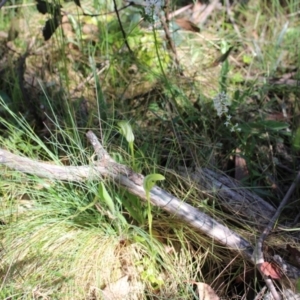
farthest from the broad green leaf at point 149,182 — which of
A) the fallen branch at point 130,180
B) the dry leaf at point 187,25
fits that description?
the dry leaf at point 187,25

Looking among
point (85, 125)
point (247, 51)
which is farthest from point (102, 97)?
point (247, 51)

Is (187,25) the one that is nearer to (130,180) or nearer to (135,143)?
(135,143)

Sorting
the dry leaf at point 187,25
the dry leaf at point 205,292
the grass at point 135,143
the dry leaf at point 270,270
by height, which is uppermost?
the dry leaf at point 187,25

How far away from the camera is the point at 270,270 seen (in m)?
1.58

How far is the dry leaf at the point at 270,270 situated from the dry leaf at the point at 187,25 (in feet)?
4.31

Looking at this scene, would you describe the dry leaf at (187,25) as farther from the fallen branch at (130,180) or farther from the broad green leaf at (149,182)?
the broad green leaf at (149,182)

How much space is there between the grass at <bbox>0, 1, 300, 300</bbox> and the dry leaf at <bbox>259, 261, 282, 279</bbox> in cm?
8

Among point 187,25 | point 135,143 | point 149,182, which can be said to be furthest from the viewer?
point 187,25

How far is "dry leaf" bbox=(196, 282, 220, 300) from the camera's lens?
1649 millimetres

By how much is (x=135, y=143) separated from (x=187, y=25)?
808 millimetres

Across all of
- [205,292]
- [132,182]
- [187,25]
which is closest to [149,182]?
[132,182]

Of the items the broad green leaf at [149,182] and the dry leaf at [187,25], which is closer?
the broad green leaf at [149,182]

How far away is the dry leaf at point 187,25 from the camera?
2.53m

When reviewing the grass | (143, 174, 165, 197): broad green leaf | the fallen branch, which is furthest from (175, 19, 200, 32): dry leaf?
(143, 174, 165, 197): broad green leaf
